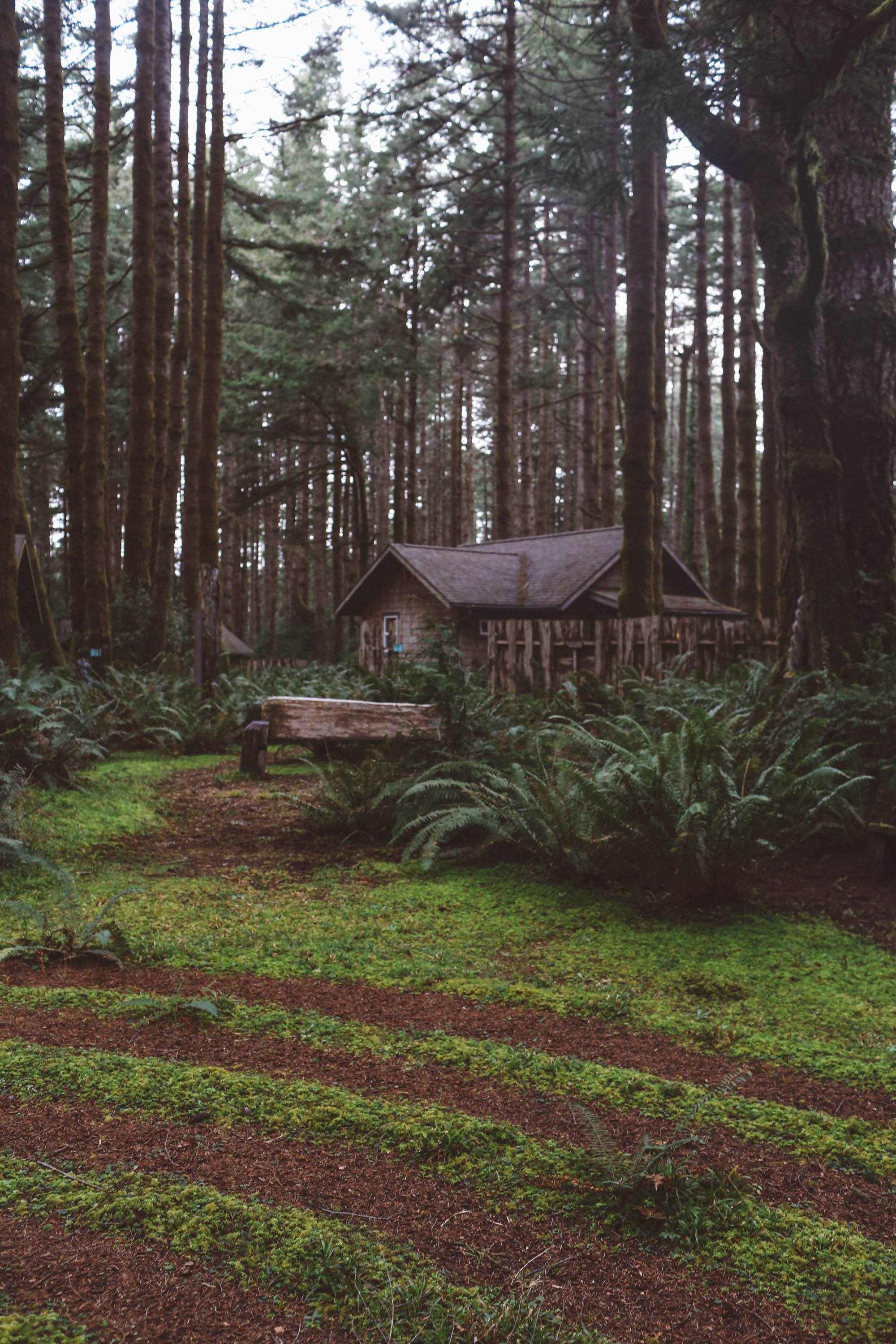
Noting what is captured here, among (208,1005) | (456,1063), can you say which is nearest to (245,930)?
(208,1005)

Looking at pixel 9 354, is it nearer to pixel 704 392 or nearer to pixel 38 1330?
pixel 38 1330

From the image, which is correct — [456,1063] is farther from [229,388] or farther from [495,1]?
[229,388]

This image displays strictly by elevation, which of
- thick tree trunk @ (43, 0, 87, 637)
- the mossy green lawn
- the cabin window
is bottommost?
the mossy green lawn

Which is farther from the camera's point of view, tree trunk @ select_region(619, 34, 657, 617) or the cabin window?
the cabin window

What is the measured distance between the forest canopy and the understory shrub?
2.45 meters

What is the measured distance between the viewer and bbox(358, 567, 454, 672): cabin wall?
81.8ft

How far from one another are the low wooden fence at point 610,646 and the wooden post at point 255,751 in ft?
13.8

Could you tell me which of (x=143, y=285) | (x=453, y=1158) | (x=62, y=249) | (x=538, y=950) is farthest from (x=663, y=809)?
(x=62, y=249)

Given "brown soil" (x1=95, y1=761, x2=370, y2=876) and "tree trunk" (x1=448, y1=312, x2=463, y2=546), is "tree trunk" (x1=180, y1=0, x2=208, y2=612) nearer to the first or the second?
"brown soil" (x1=95, y1=761, x2=370, y2=876)

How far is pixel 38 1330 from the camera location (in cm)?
186

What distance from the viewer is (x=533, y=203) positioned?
25.1 m

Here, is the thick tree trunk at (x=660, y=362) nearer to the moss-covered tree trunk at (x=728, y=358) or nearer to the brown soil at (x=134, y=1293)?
the moss-covered tree trunk at (x=728, y=358)

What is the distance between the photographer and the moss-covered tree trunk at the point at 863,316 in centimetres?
816

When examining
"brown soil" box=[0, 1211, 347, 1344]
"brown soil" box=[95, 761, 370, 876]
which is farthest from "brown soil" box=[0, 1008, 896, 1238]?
"brown soil" box=[95, 761, 370, 876]
